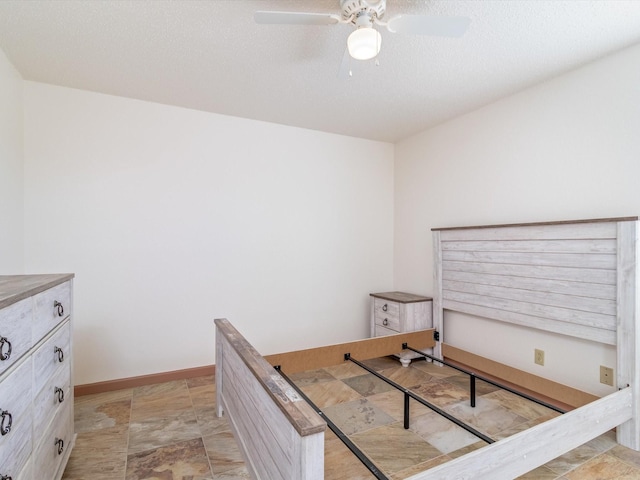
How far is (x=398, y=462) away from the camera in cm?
180

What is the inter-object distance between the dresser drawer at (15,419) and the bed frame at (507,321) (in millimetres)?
800

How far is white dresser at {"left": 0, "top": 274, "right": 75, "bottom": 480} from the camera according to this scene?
1077 mm

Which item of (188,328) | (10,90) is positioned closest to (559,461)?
(188,328)

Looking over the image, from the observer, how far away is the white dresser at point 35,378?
42.4 inches

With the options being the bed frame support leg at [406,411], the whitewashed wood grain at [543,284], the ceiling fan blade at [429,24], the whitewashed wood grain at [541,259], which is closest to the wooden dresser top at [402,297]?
the whitewashed wood grain at [543,284]

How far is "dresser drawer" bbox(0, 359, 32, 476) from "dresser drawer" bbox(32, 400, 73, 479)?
0.45ft

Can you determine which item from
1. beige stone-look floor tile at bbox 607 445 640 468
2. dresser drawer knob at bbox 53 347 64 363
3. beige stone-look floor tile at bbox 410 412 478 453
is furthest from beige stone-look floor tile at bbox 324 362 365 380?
dresser drawer knob at bbox 53 347 64 363

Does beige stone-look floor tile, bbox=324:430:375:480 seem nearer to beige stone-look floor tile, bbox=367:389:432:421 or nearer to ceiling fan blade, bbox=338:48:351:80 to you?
beige stone-look floor tile, bbox=367:389:432:421

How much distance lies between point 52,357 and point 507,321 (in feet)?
9.61

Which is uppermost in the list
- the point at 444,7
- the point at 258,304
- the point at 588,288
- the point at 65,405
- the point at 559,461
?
the point at 444,7

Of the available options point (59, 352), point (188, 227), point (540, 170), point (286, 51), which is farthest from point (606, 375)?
point (188, 227)

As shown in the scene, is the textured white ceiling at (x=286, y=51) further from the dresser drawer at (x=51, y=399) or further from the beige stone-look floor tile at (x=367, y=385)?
the beige stone-look floor tile at (x=367, y=385)

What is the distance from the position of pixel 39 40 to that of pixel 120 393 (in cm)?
250

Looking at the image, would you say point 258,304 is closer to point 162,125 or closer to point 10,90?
point 162,125
